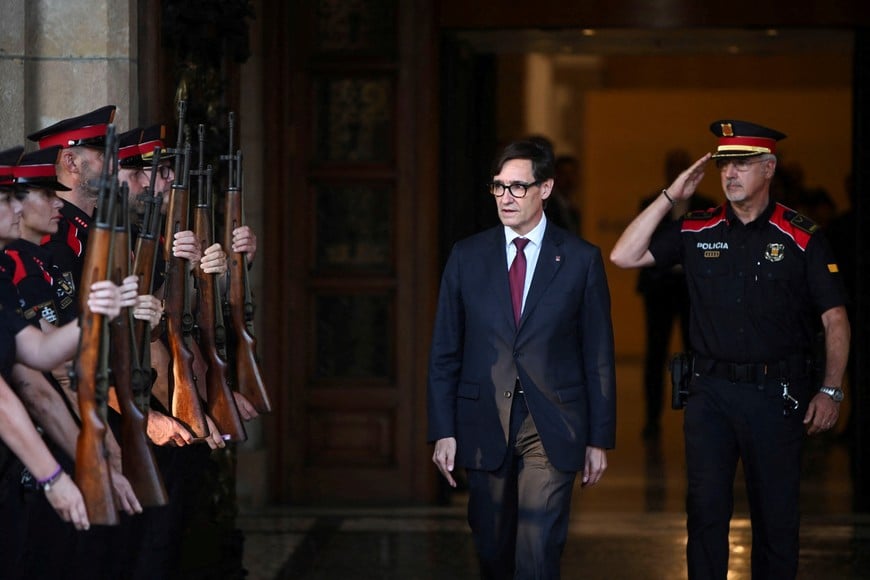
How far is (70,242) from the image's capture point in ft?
17.0

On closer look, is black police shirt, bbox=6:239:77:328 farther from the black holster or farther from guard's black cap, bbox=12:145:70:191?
the black holster

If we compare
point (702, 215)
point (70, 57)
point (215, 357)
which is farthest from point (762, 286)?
point (70, 57)

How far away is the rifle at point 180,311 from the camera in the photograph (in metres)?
5.52

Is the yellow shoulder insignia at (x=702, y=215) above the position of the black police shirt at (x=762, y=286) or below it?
above

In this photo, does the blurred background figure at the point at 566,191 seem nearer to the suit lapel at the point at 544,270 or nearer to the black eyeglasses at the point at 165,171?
the suit lapel at the point at 544,270

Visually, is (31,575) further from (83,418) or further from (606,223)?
(606,223)

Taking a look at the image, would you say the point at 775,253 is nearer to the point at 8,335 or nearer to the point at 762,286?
the point at 762,286

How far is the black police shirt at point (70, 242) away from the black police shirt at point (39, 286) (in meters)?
0.06

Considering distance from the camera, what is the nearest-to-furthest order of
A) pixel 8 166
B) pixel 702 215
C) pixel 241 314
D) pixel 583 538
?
pixel 8 166 < pixel 241 314 < pixel 702 215 < pixel 583 538

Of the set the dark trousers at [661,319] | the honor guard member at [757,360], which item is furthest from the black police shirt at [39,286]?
the dark trousers at [661,319]

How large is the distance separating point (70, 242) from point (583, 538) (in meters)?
3.97

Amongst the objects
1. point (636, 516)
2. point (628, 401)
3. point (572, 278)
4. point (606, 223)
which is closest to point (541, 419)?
point (572, 278)

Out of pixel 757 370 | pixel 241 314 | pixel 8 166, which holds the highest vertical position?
pixel 8 166

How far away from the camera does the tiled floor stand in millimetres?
7648
